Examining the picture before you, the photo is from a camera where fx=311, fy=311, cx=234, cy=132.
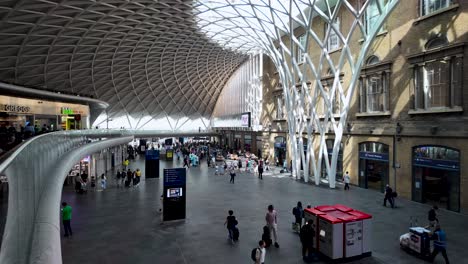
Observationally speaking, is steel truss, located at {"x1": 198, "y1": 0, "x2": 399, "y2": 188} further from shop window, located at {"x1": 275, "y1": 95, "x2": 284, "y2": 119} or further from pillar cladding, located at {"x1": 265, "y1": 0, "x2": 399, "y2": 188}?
shop window, located at {"x1": 275, "y1": 95, "x2": 284, "y2": 119}

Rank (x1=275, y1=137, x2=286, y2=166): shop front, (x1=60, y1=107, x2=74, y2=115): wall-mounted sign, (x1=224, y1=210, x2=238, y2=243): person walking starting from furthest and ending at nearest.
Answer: (x1=275, y1=137, x2=286, y2=166): shop front, (x1=60, y1=107, x2=74, y2=115): wall-mounted sign, (x1=224, y1=210, x2=238, y2=243): person walking

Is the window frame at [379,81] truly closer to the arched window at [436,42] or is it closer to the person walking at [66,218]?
the arched window at [436,42]

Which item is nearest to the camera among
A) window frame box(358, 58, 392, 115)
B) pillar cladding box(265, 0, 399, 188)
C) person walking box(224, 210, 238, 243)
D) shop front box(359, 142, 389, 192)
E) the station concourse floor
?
the station concourse floor

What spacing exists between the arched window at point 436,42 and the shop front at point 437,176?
6.46 metres

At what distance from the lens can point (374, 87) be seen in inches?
1003

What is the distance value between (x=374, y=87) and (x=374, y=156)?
565cm

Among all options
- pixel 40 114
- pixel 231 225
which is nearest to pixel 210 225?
pixel 231 225

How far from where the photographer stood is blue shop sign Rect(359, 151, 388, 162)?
78.7 feet

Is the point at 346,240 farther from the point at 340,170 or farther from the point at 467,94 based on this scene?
the point at 340,170

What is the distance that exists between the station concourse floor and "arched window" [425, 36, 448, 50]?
33.7 ft

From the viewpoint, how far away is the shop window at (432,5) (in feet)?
63.3

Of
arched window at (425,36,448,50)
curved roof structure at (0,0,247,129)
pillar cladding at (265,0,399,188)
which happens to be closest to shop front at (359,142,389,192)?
pillar cladding at (265,0,399,188)

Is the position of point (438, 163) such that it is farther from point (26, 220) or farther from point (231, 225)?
point (26, 220)

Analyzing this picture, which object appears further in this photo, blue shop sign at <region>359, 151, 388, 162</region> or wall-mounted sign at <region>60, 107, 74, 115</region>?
wall-mounted sign at <region>60, 107, 74, 115</region>
